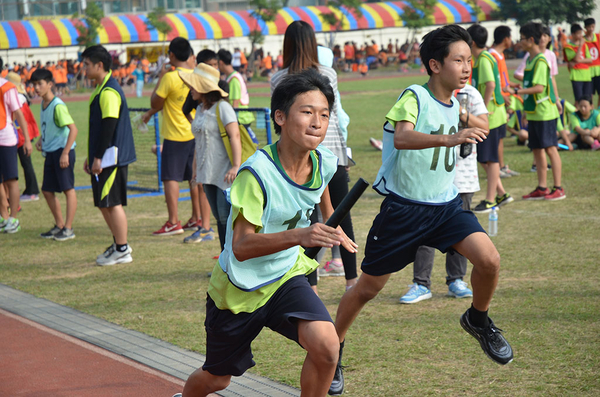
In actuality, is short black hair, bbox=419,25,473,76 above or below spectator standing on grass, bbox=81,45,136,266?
above

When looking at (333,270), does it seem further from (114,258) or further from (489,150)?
(489,150)

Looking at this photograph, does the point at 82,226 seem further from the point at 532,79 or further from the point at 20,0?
the point at 20,0

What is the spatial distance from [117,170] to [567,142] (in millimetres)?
9151

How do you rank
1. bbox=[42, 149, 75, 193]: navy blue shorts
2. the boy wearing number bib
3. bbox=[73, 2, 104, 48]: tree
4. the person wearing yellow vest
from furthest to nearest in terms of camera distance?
bbox=[73, 2, 104, 48]: tree < the person wearing yellow vest < bbox=[42, 149, 75, 193]: navy blue shorts < the boy wearing number bib

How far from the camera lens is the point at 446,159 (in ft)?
14.4

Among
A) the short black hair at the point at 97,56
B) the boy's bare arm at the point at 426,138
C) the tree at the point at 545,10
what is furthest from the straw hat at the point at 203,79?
the tree at the point at 545,10

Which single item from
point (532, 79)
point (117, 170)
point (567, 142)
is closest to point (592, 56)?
point (567, 142)

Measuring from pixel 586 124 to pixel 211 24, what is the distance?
48569 mm

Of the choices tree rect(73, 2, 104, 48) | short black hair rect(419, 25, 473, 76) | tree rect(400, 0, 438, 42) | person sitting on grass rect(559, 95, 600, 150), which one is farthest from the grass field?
tree rect(400, 0, 438, 42)

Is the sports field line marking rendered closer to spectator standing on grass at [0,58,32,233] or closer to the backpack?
the backpack

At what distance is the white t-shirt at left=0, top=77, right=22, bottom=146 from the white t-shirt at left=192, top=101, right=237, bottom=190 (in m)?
3.75

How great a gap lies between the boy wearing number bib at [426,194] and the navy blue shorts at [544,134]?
571cm

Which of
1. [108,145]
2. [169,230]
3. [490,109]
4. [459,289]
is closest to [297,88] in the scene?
[459,289]

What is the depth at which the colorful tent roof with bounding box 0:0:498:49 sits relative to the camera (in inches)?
2064
